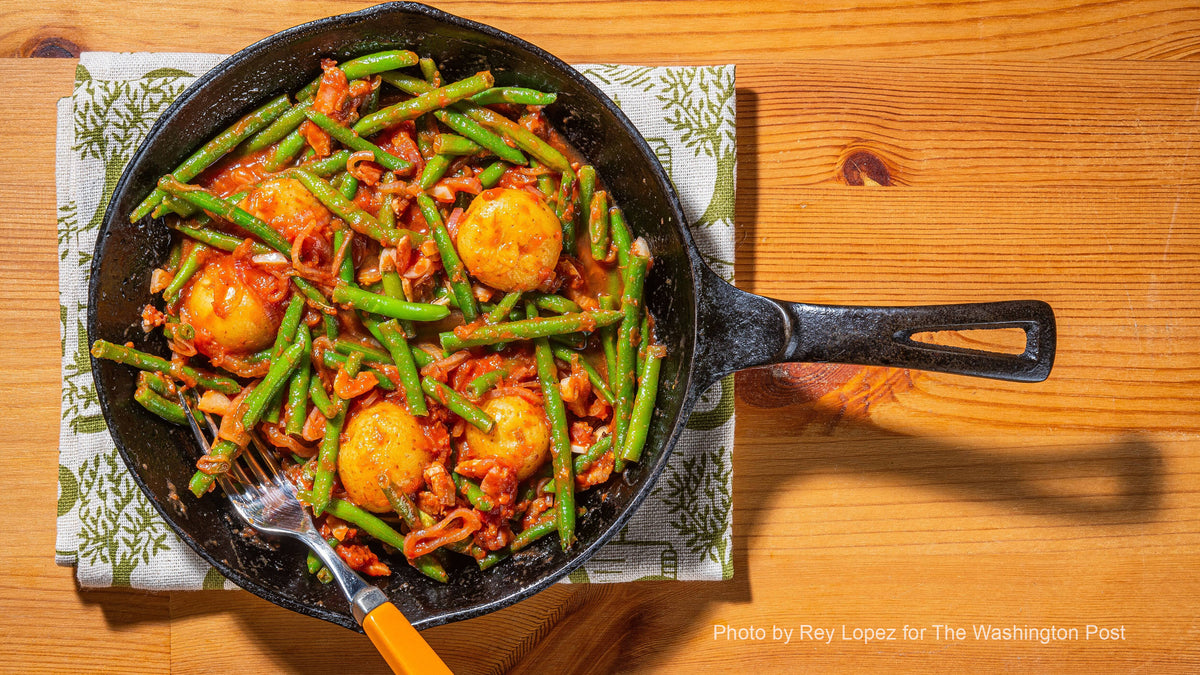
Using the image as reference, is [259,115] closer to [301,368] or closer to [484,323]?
[301,368]

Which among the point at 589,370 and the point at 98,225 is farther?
the point at 98,225

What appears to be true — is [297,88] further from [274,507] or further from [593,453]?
[593,453]

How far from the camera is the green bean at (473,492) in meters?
1.86

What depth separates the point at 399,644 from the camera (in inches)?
63.6

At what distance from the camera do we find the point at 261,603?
228 cm

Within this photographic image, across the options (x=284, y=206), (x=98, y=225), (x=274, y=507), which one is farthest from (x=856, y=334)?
(x=98, y=225)

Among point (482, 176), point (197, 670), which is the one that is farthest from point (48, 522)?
point (482, 176)

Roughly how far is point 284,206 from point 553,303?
69 cm

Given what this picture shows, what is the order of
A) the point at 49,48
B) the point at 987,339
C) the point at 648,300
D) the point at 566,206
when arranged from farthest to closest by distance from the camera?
the point at 987,339 < the point at 49,48 < the point at 648,300 < the point at 566,206

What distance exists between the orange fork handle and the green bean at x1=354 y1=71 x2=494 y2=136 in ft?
3.76

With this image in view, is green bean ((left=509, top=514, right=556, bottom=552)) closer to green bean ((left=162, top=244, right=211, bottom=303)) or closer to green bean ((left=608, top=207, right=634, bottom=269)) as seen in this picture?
green bean ((left=608, top=207, right=634, bottom=269))

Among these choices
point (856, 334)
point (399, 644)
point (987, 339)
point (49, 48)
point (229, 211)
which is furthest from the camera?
point (987, 339)

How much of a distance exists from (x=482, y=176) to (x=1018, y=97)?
170 cm

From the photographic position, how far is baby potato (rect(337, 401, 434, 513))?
71.1 inches
